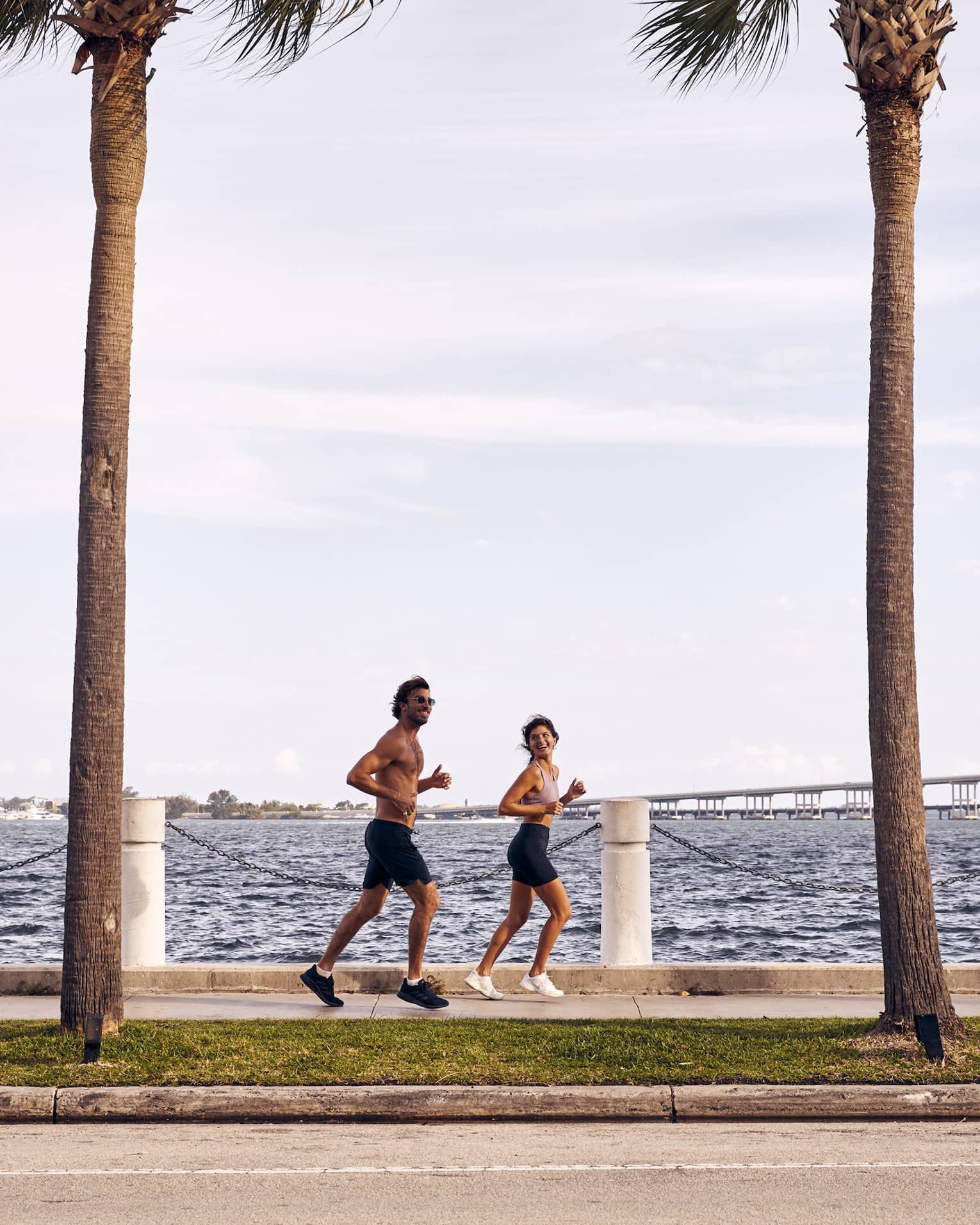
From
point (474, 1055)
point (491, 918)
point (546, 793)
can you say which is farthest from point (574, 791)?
point (491, 918)

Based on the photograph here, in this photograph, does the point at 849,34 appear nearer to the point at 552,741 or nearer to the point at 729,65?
the point at 729,65

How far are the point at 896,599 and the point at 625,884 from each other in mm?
3278

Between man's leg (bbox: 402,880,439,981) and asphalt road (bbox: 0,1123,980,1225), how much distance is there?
2.32 m

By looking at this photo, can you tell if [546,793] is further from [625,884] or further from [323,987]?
[323,987]

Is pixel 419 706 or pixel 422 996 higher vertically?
pixel 419 706

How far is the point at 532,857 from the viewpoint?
33.5 ft

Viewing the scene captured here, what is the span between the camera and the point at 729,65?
37.3 ft

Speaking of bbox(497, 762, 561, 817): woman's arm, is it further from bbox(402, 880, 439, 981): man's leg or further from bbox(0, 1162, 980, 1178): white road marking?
bbox(0, 1162, 980, 1178): white road marking

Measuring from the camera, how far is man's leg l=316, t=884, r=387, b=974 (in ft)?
32.7

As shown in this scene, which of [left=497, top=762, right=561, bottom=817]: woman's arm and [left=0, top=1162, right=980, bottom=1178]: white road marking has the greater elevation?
[left=497, top=762, right=561, bottom=817]: woman's arm

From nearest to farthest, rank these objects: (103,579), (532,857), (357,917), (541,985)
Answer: (103,579), (357,917), (532,857), (541,985)

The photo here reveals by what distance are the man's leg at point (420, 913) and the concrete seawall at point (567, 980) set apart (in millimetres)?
1040

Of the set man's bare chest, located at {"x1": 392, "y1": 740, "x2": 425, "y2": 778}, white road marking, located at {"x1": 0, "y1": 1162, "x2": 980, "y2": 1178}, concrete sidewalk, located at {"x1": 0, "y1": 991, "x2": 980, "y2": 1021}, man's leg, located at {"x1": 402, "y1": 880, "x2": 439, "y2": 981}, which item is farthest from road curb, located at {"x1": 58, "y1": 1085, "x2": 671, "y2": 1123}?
man's bare chest, located at {"x1": 392, "y1": 740, "x2": 425, "y2": 778}

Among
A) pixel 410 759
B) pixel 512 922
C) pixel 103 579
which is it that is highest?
pixel 103 579
